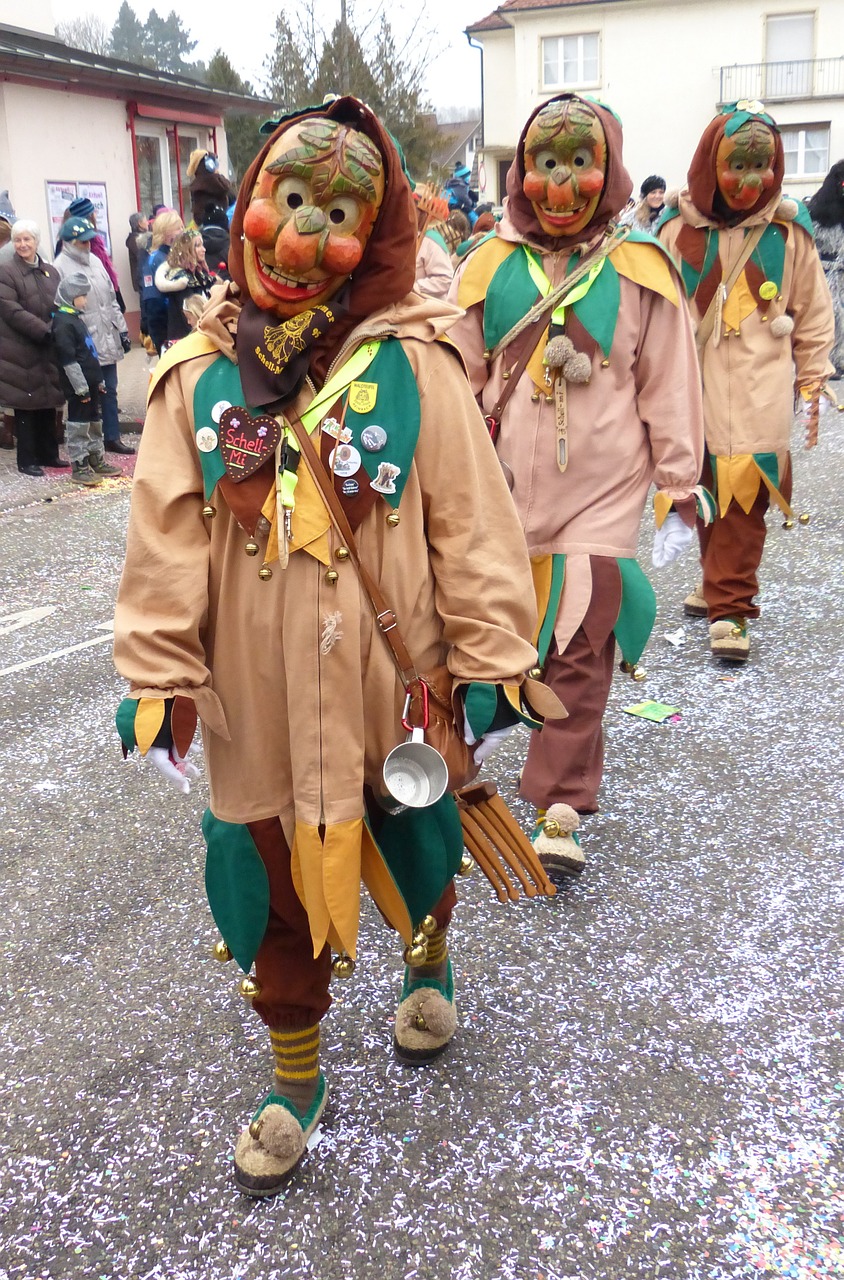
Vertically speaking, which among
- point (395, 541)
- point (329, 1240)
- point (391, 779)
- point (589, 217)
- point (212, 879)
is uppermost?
point (589, 217)

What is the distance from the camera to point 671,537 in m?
3.43

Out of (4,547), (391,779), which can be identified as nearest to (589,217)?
(391,779)

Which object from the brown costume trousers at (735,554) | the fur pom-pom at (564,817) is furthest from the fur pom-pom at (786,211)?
the fur pom-pom at (564,817)

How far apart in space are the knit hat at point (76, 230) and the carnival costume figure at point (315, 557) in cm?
789

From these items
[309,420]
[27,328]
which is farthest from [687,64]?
[309,420]

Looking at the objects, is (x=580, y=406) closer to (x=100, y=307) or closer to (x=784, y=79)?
(x=100, y=307)

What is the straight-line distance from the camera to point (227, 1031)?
2686mm

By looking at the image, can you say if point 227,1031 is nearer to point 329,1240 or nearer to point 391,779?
point 329,1240


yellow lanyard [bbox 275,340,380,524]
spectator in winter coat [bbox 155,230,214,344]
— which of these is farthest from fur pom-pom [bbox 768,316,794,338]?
spectator in winter coat [bbox 155,230,214,344]

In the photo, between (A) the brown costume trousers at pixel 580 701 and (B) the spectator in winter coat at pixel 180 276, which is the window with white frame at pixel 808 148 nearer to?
(B) the spectator in winter coat at pixel 180 276

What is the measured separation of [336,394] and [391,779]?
27.2 inches

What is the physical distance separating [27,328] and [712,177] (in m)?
6.07

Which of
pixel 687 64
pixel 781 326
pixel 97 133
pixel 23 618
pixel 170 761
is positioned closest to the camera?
pixel 170 761

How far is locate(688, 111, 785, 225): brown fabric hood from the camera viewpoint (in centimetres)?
448
